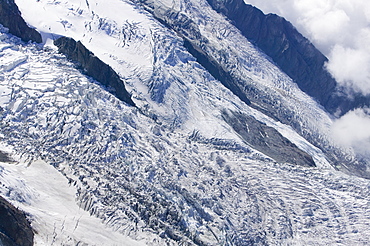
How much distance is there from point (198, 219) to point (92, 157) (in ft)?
83.5

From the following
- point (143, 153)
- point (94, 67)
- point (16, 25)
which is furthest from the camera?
point (16, 25)

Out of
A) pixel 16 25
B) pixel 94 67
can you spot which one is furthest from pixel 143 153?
pixel 16 25

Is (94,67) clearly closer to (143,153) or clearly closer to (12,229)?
(143,153)

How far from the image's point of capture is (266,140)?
151 m

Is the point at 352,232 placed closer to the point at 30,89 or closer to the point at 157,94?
the point at 157,94

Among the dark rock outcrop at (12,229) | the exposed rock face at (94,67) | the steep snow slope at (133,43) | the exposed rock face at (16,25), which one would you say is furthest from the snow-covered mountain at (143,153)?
the dark rock outcrop at (12,229)

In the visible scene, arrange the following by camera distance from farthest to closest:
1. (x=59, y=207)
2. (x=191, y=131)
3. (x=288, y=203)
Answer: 1. (x=191, y=131)
2. (x=288, y=203)
3. (x=59, y=207)

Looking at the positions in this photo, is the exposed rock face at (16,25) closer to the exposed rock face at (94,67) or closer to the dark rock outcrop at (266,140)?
the exposed rock face at (94,67)

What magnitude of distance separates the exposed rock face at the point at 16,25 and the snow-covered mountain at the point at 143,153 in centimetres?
241

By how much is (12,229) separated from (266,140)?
305 feet

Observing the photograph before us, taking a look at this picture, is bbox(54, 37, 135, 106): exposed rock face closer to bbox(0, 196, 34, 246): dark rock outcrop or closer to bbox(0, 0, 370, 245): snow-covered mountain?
bbox(0, 0, 370, 245): snow-covered mountain

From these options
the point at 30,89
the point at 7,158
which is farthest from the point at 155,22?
the point at 7,158

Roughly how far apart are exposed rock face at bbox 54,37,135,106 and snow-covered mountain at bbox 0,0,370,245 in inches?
27.0

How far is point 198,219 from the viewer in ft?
345
